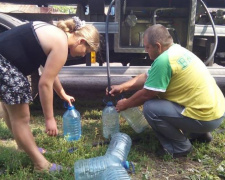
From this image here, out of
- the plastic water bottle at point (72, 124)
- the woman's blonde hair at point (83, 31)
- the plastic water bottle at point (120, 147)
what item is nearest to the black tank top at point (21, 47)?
the woman's blonde hair at point (83, 31)

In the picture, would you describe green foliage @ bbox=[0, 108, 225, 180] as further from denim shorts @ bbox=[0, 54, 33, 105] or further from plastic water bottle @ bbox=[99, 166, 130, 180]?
denim shorts @ bbox=[0, 54, 33, 105]

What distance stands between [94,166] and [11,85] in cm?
88

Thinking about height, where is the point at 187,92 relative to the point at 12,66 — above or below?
below

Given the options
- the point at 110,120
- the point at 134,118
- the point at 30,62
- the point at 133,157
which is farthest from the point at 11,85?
the point at 134,118

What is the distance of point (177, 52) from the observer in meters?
2.70

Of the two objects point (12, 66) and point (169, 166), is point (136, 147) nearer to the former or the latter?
point (169, 166)

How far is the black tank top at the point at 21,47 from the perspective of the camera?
2.34 metres

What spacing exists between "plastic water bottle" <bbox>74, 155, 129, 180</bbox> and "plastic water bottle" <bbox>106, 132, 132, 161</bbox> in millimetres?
146

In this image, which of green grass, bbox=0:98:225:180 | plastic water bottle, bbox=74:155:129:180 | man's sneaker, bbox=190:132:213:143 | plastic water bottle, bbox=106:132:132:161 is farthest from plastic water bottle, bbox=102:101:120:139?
plastic water bottle, bbox=74:155:129:180

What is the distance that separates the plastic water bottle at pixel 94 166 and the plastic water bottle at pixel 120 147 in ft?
0.48

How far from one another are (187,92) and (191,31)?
5.81 feet

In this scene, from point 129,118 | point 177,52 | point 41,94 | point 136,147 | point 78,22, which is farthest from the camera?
point 129,118

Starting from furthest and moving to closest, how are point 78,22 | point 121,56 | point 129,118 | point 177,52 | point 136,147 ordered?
point 121,56
point 129,118
point 136,147
point 177,52
point 78,22

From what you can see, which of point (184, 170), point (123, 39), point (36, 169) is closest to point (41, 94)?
point (36, 169)
